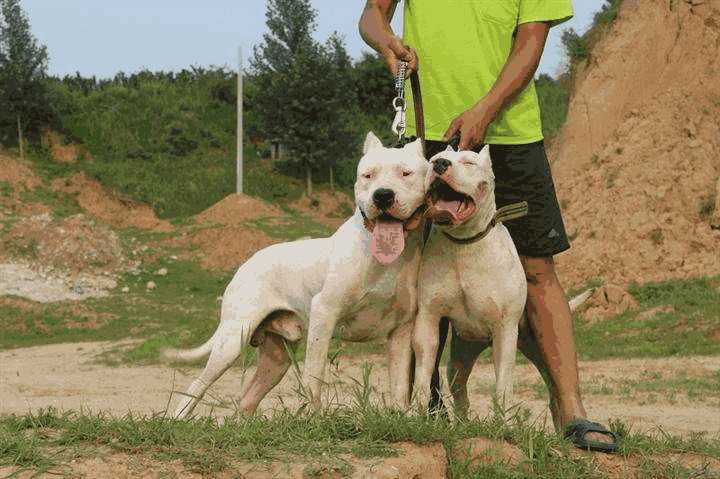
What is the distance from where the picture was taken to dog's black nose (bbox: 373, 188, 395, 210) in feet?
12.4

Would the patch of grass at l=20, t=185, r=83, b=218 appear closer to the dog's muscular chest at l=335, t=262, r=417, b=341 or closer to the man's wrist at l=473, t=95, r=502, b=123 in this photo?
the dog's muscular chest at l=335, t=262, r=417, b=341

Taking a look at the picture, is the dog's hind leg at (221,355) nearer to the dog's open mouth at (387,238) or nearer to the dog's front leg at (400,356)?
the dog's front leg at (400,356)

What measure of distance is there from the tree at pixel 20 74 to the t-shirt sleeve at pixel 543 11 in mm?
33374

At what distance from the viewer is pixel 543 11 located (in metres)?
4.48

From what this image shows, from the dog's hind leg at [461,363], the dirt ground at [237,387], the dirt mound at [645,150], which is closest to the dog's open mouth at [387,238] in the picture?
the dog's hind leg at [461,363]

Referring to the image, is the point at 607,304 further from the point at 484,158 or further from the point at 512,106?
the point at 484,158

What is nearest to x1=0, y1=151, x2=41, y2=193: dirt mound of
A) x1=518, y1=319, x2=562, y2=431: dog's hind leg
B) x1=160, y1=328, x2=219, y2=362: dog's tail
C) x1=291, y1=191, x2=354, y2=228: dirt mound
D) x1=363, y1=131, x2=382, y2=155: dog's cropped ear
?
x1=291, y1=191, x2=354, y2=228: dirt mound

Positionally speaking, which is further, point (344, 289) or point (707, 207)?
point (707, 207)

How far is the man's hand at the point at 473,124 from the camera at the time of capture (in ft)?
14.0

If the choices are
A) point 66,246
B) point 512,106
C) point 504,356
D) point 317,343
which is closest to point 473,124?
point 512,106

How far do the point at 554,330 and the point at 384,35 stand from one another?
1553 millimetres

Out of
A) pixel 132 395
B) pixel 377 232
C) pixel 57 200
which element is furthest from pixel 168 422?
pixel 57 200

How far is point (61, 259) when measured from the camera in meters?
20.5

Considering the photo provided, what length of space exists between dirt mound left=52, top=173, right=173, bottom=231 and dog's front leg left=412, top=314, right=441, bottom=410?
1072 inches
